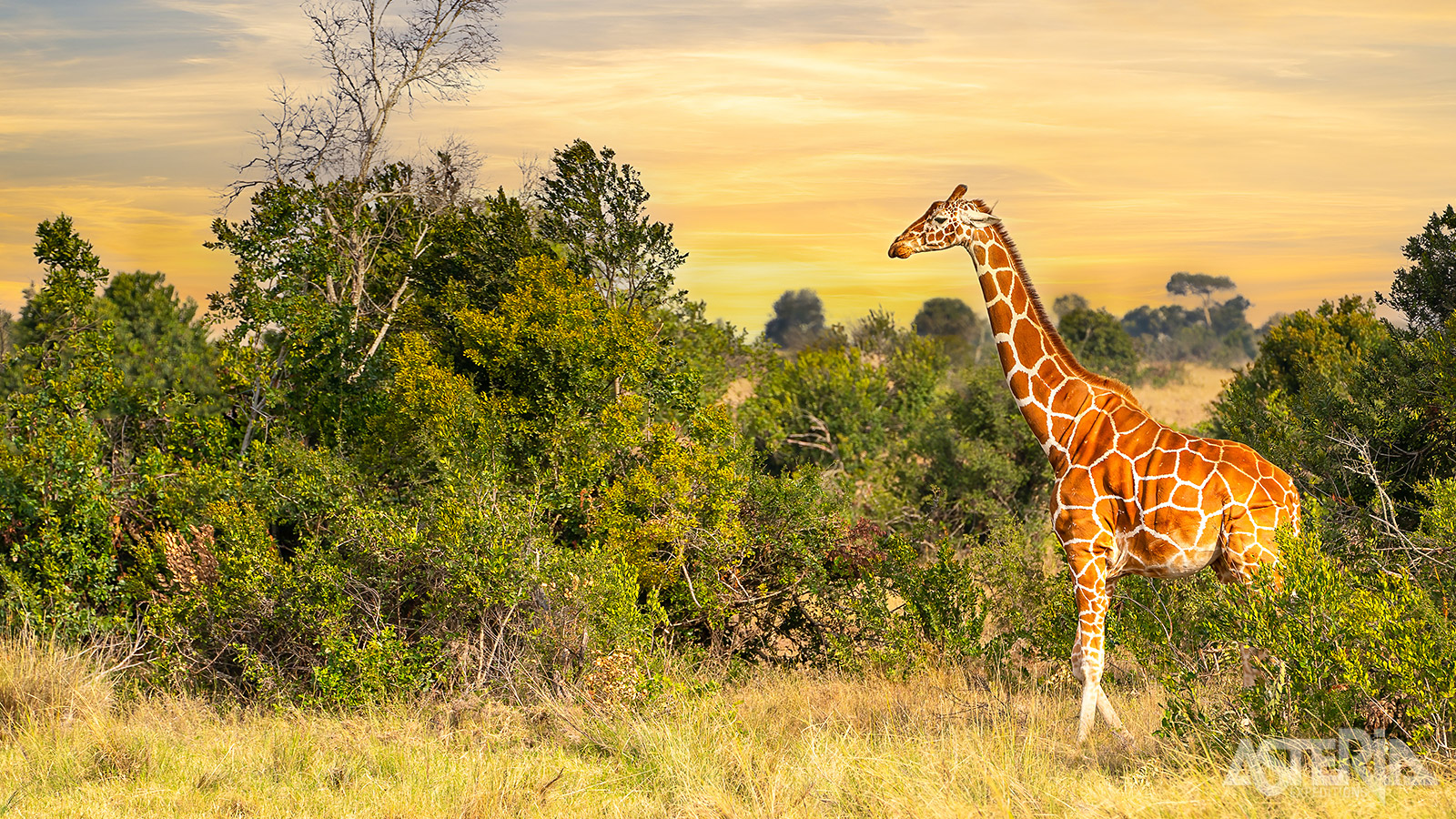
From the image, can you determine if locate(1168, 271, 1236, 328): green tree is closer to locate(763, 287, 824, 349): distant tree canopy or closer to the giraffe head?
locate(763, 287, 824, 349): distant tree canopy

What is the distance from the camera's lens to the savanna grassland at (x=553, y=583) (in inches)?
234

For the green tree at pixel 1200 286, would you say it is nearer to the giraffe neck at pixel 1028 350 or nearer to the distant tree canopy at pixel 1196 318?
the distant tree canopy at pixel 1196 318

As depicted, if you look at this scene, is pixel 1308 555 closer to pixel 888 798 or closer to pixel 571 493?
pixel 888 798

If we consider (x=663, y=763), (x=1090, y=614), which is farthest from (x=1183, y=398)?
(x=663, y=763)

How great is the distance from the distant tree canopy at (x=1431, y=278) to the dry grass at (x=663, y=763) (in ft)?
24.0

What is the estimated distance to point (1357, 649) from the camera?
577 centimetres

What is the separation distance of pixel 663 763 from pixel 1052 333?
3.86 m

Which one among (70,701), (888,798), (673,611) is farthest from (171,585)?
(888,798)

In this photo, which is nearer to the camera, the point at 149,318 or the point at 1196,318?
the point at 149,318

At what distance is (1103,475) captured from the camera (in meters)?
7.09

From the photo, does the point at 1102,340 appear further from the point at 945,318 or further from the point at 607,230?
the point at 607,230
